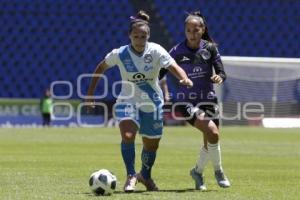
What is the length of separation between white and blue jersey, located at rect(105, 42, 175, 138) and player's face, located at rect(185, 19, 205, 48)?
498 mm

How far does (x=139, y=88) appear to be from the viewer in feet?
29.0

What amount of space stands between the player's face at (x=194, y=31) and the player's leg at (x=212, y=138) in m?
0.90

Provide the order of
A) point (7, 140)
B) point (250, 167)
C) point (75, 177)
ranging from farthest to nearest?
point (7, 140), point (250, 167), point (75, 177)

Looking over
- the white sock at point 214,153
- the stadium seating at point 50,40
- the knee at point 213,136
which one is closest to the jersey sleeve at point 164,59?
the knee at point 213,136

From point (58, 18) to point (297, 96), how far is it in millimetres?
12378

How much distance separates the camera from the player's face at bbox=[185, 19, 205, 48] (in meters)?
9.09

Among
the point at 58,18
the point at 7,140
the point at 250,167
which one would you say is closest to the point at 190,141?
the point at 7,140

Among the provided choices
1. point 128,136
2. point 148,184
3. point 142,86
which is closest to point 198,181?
point 148,184

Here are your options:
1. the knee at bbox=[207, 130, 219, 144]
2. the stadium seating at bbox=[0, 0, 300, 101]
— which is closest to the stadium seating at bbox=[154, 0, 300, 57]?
the stadium seating at bbox=[0, 0, 300, 101]

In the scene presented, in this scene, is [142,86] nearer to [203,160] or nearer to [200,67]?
[200,67]

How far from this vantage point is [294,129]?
1198 inches

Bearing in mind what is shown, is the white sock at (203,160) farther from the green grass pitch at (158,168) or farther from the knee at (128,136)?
the knee at (128,136)

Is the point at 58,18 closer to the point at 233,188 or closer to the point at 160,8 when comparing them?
the point at 160,8

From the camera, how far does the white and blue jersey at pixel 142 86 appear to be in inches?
345
